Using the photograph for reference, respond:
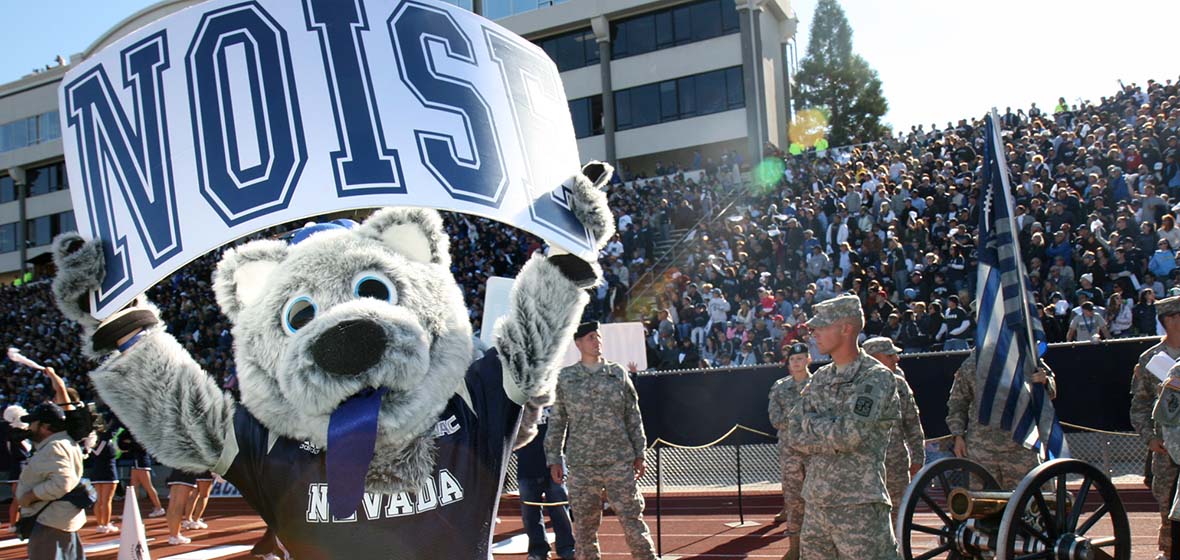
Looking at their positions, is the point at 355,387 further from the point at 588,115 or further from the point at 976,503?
the point at 588,115

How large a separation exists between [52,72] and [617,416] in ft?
162

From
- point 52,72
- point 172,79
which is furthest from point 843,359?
point 52,72

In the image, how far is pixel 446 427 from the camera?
3090 mm

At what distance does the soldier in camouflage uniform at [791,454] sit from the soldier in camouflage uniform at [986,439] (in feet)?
3.45

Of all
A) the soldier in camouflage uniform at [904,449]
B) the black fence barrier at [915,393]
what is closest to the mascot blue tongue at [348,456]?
the soldier in camouflage uniform at [904,449]

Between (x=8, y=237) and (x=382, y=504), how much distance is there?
5481 centimetres

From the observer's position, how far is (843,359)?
5.29 meters

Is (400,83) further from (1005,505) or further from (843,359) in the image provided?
(1005,505)

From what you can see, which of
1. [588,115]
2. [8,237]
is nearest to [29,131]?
[8,237]

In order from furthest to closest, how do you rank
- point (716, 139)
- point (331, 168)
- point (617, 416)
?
point (716, 139)
point (617, 416)
point (331, 168)

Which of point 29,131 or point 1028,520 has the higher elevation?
point 29,131

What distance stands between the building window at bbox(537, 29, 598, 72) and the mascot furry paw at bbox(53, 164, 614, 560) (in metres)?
32.9

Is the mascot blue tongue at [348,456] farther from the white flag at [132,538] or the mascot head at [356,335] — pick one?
the white flag at [132,538]

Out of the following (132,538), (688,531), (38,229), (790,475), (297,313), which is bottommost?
(688,531)
